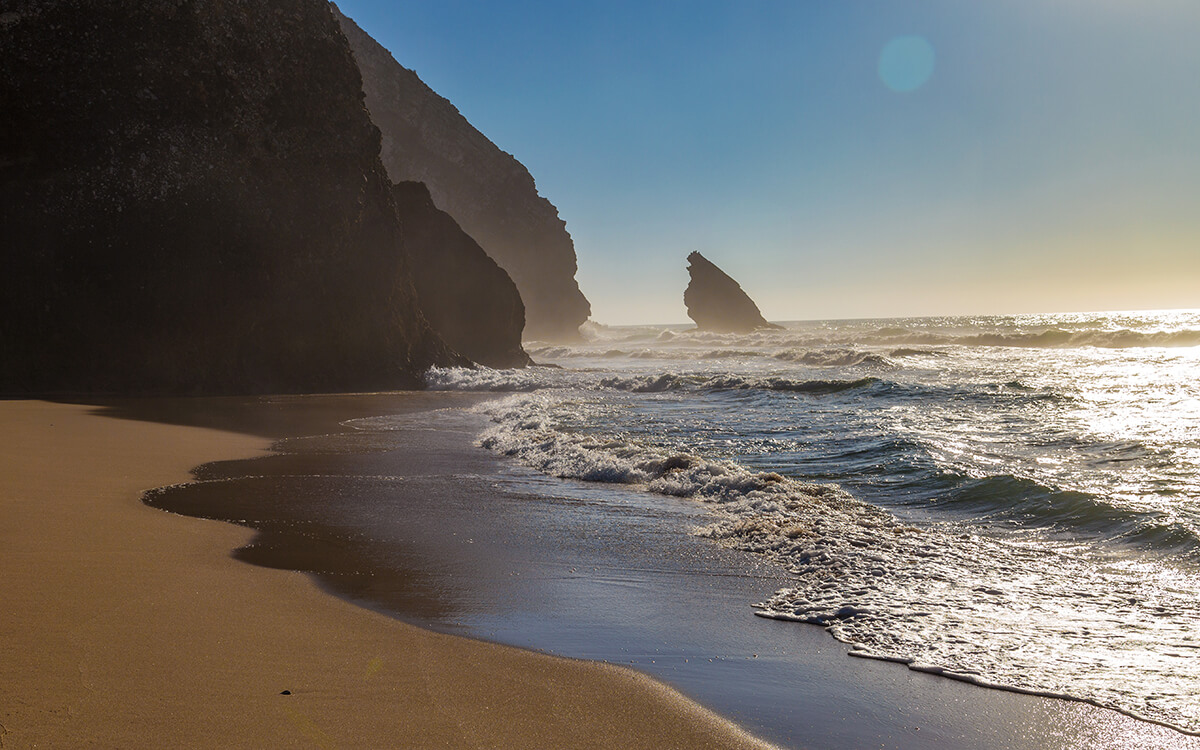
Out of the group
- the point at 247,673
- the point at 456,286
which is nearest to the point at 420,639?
the point at 247,673

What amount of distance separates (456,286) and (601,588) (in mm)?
35170

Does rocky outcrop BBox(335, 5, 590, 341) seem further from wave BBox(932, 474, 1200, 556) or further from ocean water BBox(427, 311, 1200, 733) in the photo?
wave BBox(932, 474, 1200, 556)

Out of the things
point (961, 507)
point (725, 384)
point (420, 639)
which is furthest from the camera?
point (725, 384)

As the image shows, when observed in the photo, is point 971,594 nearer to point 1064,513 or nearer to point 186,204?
point 1064,513

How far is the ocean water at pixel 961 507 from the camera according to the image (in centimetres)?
423

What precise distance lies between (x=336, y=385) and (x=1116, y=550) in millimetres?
22730

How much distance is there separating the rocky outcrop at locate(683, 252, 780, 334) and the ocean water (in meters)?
82.2

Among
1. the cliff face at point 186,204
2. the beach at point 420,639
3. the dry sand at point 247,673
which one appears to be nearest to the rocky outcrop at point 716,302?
the cliff face at point 186,204

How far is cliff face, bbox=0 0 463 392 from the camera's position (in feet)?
63.3

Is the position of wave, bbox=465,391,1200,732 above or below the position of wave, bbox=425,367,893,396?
below

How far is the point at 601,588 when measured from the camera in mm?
5273

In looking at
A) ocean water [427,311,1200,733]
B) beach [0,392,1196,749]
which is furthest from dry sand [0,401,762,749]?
ocean water [427,311,1200,733]

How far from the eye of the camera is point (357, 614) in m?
4.40

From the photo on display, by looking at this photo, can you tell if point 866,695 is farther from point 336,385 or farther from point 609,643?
point 336,385
